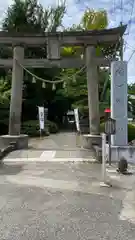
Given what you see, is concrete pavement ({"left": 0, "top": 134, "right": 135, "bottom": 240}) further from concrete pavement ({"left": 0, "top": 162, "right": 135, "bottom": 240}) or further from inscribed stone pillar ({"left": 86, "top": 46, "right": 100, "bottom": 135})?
inscribed stone pillar ({"left": 86, "top": 46, "right": 100, "bottom": 135})

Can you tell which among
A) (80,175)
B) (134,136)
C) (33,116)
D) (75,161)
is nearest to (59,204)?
(80,175)

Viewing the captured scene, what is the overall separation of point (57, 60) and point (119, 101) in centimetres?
501

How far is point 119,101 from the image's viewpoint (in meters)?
13.1

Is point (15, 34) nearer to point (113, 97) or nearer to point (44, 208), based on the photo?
point (113, 97)

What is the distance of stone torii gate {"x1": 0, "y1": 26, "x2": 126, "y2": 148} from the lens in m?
16.3

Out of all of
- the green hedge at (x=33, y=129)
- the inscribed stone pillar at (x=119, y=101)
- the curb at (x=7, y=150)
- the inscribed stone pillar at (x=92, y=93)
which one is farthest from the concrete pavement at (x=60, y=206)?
the green hedge at (x=33, y=129)

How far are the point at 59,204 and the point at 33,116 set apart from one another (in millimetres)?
25777

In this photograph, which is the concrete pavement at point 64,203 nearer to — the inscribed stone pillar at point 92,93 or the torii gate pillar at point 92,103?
the torii gate pillar at point 92,103

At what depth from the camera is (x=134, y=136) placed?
64.7 feet

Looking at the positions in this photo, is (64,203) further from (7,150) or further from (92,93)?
(92,93)

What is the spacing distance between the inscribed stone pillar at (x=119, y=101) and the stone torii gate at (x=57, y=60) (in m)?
3.09

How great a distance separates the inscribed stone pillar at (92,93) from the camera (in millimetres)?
16328

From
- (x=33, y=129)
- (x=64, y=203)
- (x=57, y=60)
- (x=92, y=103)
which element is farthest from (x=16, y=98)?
(x=64, y=203)

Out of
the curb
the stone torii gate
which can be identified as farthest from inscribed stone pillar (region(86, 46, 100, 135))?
the curb
